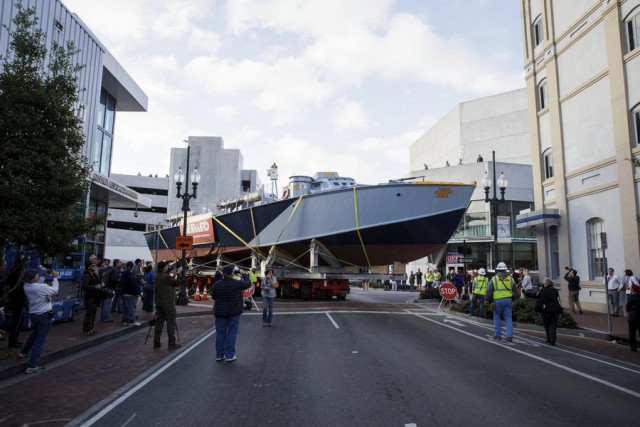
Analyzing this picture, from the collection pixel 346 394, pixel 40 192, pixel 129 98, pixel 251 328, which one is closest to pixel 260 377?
pixel 346 394

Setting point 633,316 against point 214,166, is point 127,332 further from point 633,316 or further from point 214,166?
point 214,166

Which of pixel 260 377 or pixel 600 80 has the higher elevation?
pixel 600 80

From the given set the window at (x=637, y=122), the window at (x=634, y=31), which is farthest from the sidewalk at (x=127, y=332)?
the window at (x=634, y=31)

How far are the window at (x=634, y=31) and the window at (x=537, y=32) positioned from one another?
5658mm

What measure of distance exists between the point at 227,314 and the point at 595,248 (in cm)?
1542

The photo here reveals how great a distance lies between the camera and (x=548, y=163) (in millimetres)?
21781

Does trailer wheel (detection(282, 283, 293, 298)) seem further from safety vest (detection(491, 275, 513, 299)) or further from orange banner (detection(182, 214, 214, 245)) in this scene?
safety vest (detection(491, 275, 513, 299))

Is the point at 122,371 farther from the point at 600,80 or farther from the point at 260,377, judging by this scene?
the point at 600,80

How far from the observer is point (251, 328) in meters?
12.6

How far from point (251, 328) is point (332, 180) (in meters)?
9.09

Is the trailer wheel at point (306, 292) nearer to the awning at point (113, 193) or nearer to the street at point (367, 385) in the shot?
the awning at point (113, 193)

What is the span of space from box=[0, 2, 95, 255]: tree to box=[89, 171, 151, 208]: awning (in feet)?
27.8

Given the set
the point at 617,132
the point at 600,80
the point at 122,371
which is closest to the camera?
the point at 122,371

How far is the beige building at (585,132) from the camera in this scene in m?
16.4
